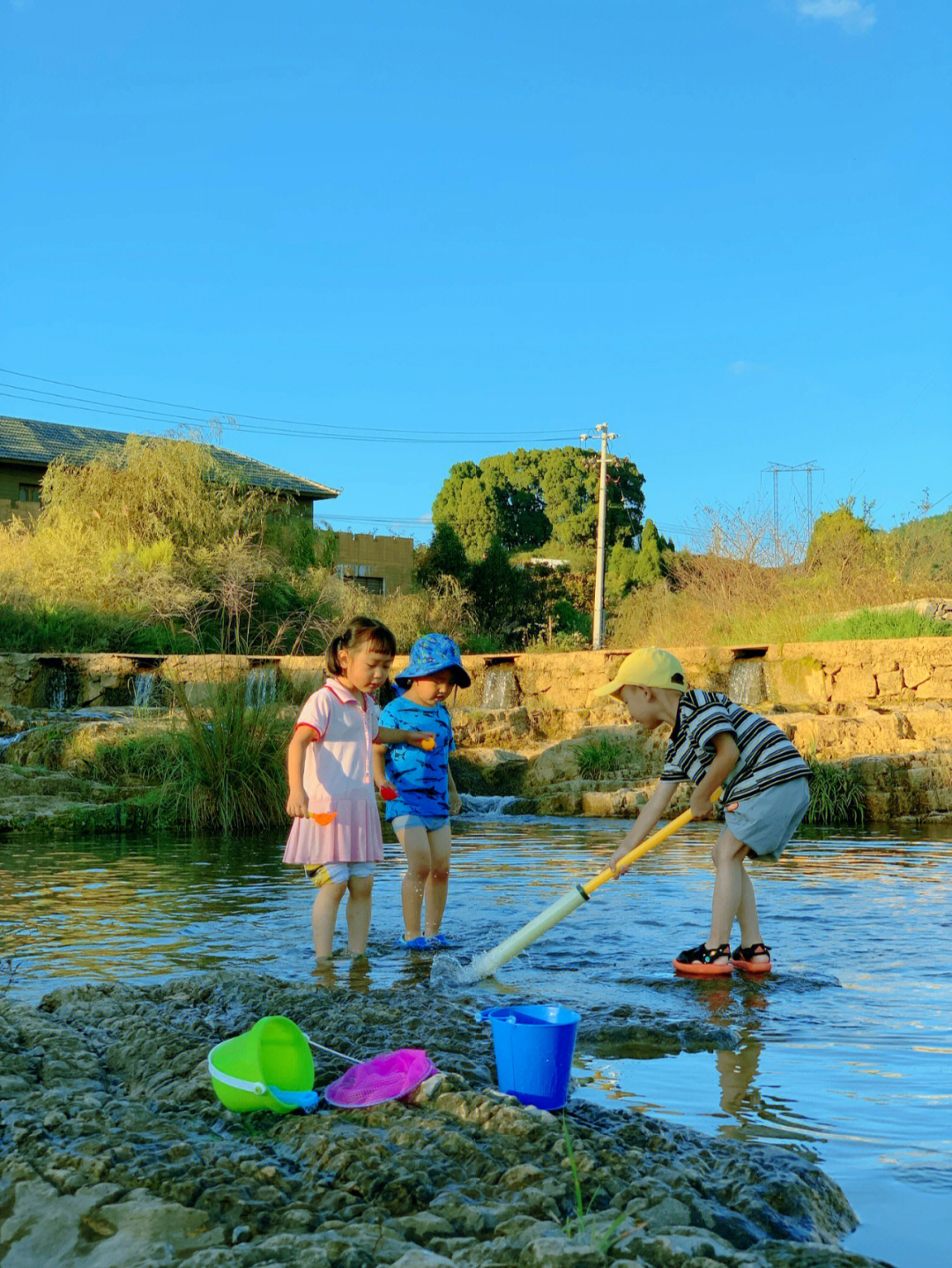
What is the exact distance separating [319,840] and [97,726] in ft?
25.0

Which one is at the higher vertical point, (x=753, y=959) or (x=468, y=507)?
(x=468, y=507)

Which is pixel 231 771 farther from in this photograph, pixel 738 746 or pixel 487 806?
pixel 738 746

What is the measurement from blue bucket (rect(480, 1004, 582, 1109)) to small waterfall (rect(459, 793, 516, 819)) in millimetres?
9223

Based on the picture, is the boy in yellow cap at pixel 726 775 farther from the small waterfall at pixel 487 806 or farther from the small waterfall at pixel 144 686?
the small waterfall at pixel 144 686

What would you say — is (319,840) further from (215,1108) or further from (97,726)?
(97,726)

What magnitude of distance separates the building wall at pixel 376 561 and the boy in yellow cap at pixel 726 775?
2829cm

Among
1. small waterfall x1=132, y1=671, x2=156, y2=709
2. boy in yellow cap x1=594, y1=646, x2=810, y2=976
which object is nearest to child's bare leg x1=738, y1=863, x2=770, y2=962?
boy in yellow cap x1=594, y1=646, x2=810, y2=976

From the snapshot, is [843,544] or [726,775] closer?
[726,775]

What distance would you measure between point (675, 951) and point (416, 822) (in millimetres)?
1193

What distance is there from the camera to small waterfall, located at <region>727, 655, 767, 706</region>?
1512 centimetres

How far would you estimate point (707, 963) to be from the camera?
174 inches

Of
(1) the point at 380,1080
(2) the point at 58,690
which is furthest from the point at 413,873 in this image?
(2) the point at 58,690

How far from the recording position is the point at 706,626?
19250mm

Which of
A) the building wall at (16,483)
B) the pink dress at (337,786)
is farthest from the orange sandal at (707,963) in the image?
the building wall at (16,483)
